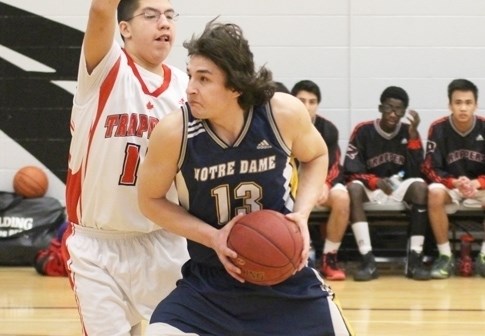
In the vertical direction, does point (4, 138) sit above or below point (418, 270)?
above

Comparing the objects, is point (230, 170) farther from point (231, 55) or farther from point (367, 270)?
point (367, 270)

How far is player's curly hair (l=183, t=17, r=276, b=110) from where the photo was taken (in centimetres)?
377

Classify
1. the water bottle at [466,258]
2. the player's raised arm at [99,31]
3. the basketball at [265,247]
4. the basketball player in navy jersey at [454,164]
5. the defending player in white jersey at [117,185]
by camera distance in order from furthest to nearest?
the water bottle at [466,258] < the basketball player in navy jersey at [454,164] < the defending player in white jersey at [117,185] < the player's raised arm at [99,31] < the basketball at [265,247]

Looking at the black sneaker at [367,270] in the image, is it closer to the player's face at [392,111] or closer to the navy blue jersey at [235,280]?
the player's face at [392,111]

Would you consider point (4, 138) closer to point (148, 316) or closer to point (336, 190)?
point (336, 190)

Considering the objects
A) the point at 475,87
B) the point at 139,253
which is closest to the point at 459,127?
the point at 475,87

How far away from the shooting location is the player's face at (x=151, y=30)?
454cm

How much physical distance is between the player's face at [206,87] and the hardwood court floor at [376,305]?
328cm

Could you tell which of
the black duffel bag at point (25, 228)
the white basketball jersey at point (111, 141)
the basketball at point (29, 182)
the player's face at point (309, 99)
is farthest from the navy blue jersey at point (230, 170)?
the basketball at point (29, 182)

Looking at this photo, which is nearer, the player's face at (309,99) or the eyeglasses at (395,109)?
the player's face at (309,99)

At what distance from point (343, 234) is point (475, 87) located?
5.95ft

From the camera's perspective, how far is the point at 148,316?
173 inches

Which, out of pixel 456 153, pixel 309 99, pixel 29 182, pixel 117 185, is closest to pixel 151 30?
pixel 117 185

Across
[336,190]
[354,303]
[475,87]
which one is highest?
[475,87]
